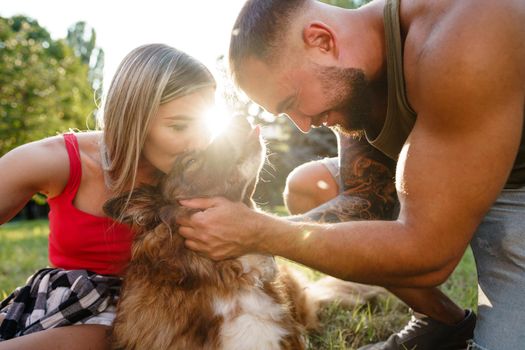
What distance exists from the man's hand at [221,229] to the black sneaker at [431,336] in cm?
110

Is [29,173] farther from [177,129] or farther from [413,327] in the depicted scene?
[413,327]

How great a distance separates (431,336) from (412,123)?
128 centimetres

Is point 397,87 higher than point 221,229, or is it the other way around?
point 397,87

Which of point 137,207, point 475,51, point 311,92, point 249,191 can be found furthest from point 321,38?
point 137,207

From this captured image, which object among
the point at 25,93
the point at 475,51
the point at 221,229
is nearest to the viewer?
the point at 475,51

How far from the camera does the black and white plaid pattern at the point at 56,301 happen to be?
8.73ft

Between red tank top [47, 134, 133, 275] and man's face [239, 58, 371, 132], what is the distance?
1.08 meters

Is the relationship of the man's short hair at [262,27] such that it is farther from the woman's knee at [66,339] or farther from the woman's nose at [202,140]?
the woman's knee at [66,339]

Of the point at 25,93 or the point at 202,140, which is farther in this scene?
the point at 25,93

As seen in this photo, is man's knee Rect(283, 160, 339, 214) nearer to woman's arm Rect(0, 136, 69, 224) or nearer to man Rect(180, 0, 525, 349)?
man Rect(180, 0, 525, 349)

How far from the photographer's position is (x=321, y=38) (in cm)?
246

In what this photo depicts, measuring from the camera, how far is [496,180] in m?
1.97

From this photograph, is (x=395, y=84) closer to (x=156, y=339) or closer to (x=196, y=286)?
(x=196, y=286)

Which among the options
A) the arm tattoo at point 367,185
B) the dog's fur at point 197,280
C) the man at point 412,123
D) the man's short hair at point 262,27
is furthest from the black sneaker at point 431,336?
the man's short hair at point 262,27
